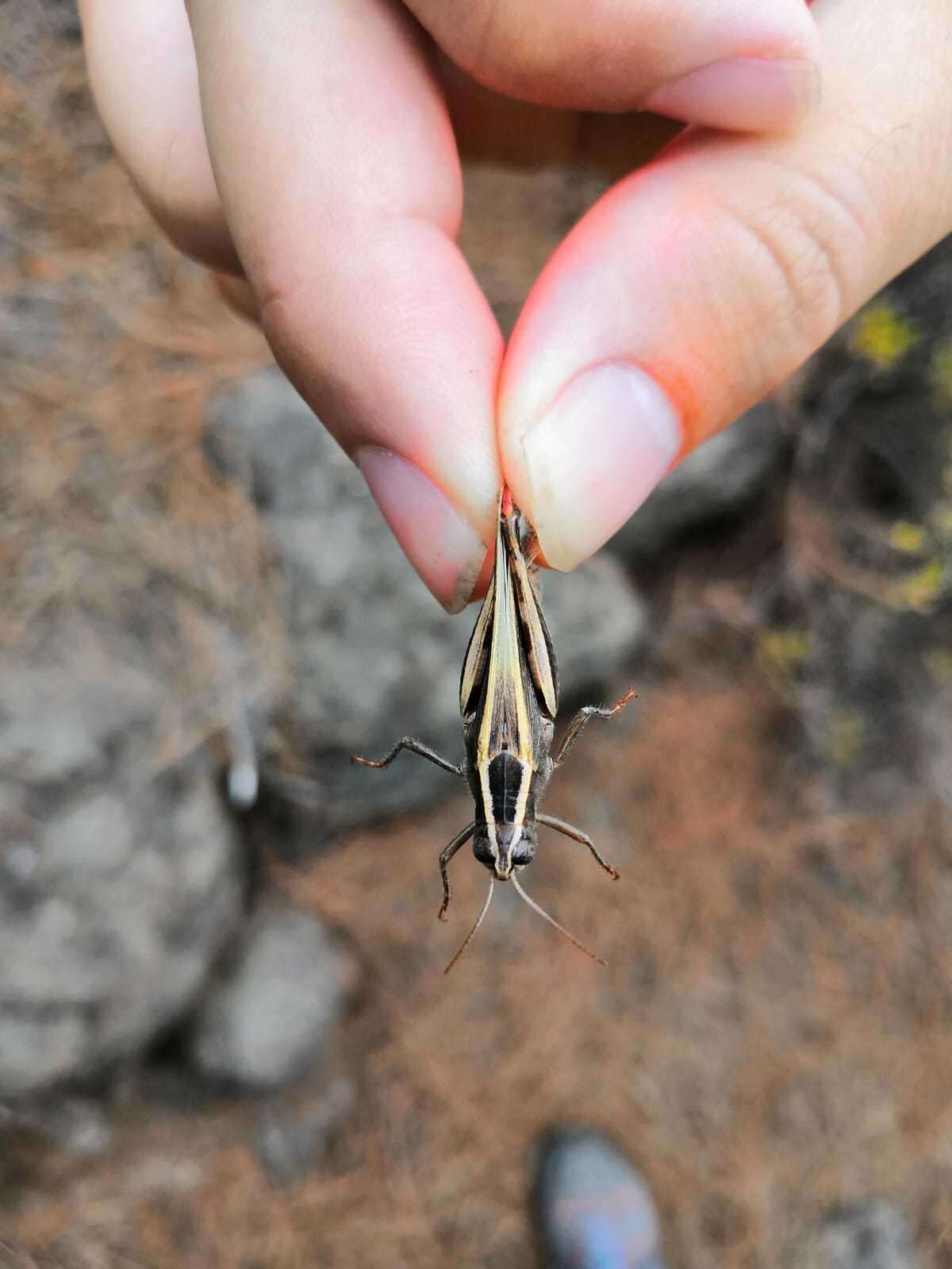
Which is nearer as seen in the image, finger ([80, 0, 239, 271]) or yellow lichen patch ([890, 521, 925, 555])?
finger ([80, 0, 239, 271])

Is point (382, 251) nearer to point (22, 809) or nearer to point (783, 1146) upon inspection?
point (22, 809)

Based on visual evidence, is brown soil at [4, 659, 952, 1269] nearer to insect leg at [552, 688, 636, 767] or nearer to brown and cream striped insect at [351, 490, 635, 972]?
insect leg at [552, 688, 636, 767]

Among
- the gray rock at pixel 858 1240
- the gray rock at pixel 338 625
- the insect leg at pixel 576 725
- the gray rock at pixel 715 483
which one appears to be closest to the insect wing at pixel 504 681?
the insect leg at pixel 576 725

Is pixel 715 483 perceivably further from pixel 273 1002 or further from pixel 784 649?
pixel 273 1002

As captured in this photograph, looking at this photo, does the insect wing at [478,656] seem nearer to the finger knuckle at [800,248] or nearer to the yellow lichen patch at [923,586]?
the finger knuckle at [800,248]

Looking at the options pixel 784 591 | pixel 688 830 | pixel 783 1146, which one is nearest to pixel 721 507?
pixel 784 591

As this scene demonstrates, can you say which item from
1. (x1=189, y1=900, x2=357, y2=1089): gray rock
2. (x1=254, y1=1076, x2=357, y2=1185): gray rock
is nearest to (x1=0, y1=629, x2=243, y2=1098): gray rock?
(x1=189, y1=900, x2=357, y2=1089): gray rock

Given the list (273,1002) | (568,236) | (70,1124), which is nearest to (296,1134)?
(273,1002)
